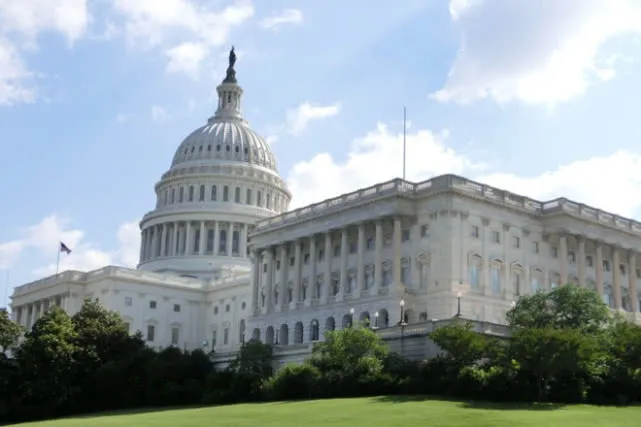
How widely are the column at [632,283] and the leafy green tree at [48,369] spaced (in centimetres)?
6820

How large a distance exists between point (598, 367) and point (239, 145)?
399 feet

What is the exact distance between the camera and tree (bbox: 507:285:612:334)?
79500 millimetres

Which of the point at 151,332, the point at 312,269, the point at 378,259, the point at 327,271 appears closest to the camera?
the point at 378,259

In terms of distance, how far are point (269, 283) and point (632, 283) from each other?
45677 millimetres

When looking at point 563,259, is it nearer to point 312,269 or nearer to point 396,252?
point 396,252

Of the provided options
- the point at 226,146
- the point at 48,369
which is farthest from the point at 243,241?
the point at 48,369

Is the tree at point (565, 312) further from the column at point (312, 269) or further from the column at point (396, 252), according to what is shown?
the column at point (312, 269)

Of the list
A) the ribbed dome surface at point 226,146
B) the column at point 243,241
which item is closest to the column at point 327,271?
the column at point 243,241

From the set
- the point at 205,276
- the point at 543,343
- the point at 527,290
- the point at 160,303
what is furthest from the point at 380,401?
the point at 205,276

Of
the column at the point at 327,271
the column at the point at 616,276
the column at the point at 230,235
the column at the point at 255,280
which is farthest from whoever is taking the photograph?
the column at the point at 230,235

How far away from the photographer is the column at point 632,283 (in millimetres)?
116950

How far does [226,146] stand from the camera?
7047 inches

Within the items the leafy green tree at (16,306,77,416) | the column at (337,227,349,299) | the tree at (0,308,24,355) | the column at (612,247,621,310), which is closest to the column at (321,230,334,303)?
the column at (337,227,349,299)

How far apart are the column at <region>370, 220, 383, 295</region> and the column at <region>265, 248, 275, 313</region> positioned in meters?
19.7
